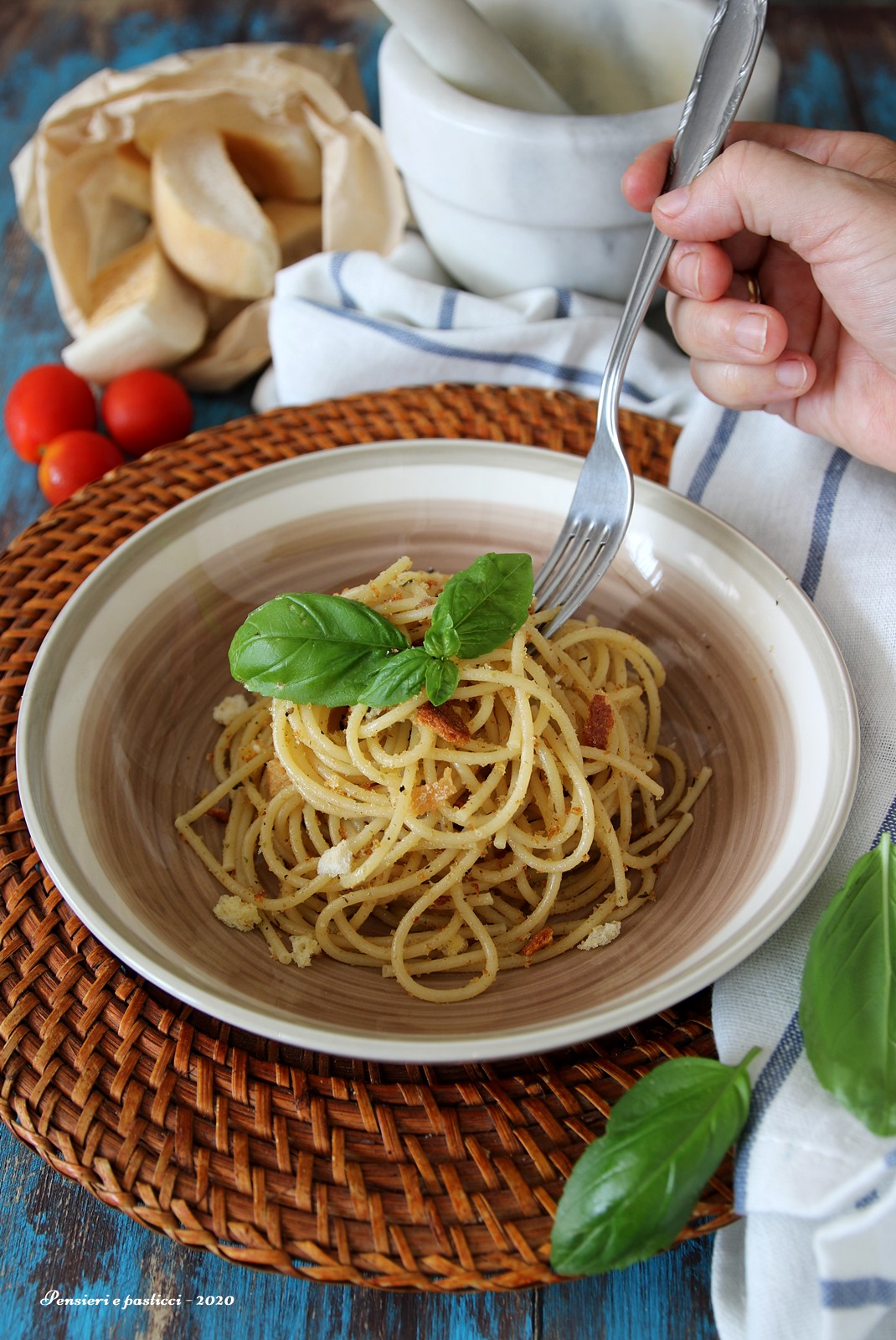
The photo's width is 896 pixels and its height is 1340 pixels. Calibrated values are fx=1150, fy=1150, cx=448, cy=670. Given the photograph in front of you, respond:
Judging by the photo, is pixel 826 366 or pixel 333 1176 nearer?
pixel 333 1176

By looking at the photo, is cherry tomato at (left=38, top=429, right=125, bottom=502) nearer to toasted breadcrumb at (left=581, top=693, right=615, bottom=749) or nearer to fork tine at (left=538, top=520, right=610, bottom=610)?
fork tine at (left=538, top=520, right=610, bottom=610)

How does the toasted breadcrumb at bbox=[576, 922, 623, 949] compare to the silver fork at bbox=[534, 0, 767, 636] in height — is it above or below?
below

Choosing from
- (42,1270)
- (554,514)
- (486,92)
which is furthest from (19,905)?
(486,92)

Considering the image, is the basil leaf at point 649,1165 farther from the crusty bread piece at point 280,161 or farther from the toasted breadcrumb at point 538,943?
the crusty bread piece at point 280,161

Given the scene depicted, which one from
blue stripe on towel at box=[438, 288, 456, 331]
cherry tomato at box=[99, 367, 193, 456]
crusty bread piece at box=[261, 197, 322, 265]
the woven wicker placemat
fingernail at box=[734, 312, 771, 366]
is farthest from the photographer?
crusty bread piece at box=[261, 197, 322, 265]

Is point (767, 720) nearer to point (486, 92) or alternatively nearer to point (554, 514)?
point (554, 514)

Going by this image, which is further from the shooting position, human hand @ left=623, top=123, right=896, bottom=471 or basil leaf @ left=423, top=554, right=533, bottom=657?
human hand @ left=623, top=123, right=896, bottom=471

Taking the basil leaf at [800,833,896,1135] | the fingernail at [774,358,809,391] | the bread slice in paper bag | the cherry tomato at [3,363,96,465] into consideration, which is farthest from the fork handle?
the cherry tomato at [3,363,96,465]
